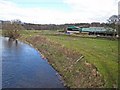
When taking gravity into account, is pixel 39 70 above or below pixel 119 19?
below

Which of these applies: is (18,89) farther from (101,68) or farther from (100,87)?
(101,68)

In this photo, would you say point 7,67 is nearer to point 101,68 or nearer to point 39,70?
point 39,70

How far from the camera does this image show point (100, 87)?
21.1 meters

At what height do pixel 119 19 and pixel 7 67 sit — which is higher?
pixel 119 19

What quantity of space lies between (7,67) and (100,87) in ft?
57.6

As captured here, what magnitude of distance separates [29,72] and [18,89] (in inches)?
348

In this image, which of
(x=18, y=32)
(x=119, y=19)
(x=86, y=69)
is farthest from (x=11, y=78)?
(x=18, y=32)

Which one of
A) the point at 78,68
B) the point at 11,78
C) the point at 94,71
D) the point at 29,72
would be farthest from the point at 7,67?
the point at 94,71

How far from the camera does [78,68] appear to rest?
29.9 meters

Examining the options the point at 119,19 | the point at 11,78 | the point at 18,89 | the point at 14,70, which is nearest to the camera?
the point at 18,89

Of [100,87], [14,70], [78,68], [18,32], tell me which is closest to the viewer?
[100,87]

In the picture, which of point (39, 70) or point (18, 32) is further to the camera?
point (18, 32)

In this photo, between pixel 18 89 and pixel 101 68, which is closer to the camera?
pixel 18 89

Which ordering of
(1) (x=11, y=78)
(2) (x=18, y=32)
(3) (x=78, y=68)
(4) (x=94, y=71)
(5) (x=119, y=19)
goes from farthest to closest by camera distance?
(2) (x=18, y=32) → (5) (x=119, y=19) → (3) (x=78, y=68) → (1) (x=11, y=78) → (4) (x=94, y=71)
